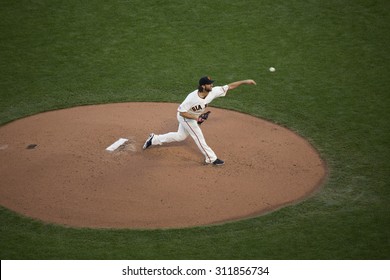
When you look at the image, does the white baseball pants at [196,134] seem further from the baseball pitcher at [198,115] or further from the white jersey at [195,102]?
the white jersey at [195,102]

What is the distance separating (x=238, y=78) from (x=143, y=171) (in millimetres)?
4596

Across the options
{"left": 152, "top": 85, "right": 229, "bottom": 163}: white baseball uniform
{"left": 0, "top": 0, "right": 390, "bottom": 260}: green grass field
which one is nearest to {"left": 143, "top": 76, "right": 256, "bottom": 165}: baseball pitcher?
{"left": 152, "top": 85, "right": 229, "bottom": 163}: white baseball uniform

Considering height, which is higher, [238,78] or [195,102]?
[195,102]

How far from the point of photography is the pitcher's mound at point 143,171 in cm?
1034

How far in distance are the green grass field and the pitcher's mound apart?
0.39 m

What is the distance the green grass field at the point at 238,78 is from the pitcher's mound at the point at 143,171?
386 mm

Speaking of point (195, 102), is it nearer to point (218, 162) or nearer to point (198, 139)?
point (198, 139)

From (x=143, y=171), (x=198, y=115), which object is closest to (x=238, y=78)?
(x=198, y=115)

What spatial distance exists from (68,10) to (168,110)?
565cm

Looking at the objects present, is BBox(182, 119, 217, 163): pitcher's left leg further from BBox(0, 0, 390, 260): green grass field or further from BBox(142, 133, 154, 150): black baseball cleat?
BBox(0, 0, 390, 260): green grass field

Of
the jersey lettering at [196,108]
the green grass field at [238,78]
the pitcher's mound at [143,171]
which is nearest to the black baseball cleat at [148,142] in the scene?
the pitcher's mound at [143,171]

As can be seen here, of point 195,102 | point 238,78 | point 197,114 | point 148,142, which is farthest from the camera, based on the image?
point 238,78

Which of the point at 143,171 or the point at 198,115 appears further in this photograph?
the point at 198,115

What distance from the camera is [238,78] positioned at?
15023mm
